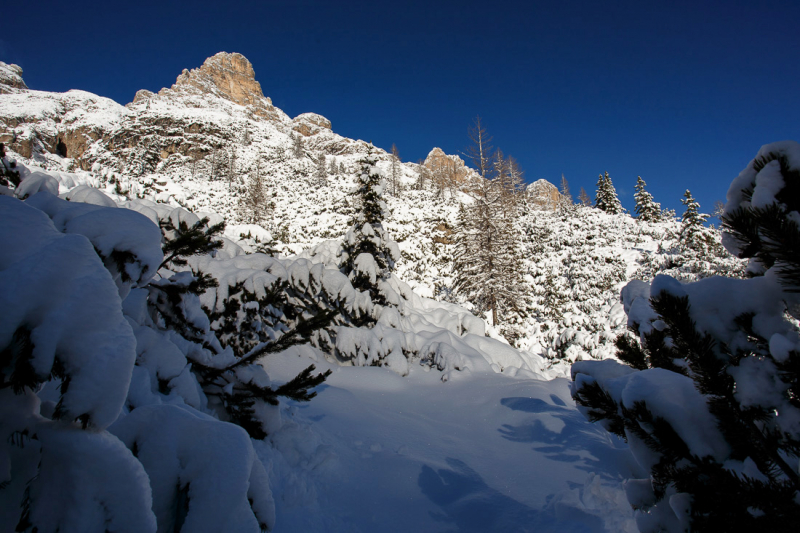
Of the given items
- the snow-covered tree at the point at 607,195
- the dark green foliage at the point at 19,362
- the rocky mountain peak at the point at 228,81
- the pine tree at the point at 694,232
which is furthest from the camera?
the rocky mountain peak at the point at 228,81

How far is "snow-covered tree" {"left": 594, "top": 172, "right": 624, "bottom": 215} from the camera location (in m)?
38.9

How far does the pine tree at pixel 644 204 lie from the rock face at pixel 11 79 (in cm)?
13584

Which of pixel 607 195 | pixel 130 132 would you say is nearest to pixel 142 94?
pixel 130 132

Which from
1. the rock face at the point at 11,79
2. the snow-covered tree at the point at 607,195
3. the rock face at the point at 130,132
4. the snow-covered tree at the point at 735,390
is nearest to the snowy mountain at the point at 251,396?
the snow-covered tree at the point at 735,390

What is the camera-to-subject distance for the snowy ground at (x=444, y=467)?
2396 millimetres

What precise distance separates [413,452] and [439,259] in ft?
80.3

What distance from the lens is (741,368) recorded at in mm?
1250

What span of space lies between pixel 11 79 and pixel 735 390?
151 metres

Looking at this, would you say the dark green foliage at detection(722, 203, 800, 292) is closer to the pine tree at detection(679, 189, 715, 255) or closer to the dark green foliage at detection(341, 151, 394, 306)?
the dark green foliage at detection(341, 151, 394, 306)

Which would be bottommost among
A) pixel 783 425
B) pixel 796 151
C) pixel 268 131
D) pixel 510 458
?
pixel 510 458

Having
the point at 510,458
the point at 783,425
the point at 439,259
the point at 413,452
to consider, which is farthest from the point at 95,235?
the point at 439,259

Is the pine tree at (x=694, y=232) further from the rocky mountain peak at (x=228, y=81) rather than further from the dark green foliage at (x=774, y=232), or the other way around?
the rocky mountain peak at (x=228, y=81)

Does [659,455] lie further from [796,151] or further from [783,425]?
[796,151]

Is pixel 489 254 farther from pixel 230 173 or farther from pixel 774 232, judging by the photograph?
pixel 230 173
